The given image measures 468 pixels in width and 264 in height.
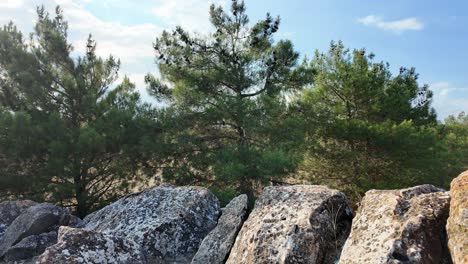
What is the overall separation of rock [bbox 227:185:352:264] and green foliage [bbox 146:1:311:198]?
253 inches

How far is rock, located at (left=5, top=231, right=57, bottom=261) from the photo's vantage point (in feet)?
23.2

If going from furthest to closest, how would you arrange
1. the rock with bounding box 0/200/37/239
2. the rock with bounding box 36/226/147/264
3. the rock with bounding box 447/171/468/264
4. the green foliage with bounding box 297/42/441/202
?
the green foliage with bounding box 297/42/441/202, the rock with bounding box 0/200/37/239, the rock with bounding box 36/226/147/264, the rock with bounding box 447/171/468/264

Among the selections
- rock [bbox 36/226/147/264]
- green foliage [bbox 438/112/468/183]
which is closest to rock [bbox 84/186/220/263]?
rock [bbox 36/226/147/264]

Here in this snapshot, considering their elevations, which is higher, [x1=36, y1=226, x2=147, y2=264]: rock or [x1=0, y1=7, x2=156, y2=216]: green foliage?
[x1=0, y1=7, x2=156, y2=216]: green foliage

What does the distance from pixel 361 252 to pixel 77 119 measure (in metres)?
11.0

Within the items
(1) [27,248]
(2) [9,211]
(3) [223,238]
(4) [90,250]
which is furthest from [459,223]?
(2) [9,211]

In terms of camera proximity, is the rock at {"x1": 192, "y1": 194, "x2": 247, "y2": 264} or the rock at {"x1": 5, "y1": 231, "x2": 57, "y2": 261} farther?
the rock at {"x1": 5, "y1": 231, "x2": 57, "y2": 261}

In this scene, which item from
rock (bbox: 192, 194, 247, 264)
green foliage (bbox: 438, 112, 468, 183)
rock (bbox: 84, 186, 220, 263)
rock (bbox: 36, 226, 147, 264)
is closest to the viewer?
rock (bbox: 36, 226, 147, 264)

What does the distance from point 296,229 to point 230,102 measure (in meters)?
8.82

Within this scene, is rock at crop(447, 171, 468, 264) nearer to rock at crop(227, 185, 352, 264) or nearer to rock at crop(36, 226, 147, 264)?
rock at crop(227, 185, 352, 264)

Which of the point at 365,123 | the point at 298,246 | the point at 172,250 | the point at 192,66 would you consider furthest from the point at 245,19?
the point at 298,246

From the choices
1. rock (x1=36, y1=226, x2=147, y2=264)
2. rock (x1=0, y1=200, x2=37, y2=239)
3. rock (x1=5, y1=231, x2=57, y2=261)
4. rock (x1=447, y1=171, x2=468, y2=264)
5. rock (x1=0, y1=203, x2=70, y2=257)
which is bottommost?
rock (x1=447, y1=171, x2=468, y2=264)

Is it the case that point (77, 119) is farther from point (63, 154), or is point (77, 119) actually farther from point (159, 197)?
point (159, 197)

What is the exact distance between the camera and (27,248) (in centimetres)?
710
